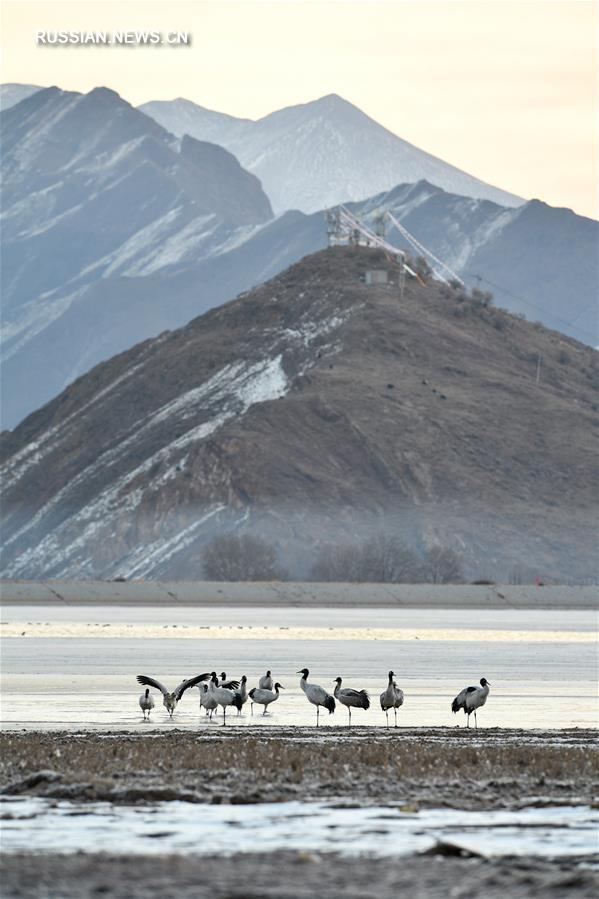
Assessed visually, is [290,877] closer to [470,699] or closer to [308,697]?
[470,699]

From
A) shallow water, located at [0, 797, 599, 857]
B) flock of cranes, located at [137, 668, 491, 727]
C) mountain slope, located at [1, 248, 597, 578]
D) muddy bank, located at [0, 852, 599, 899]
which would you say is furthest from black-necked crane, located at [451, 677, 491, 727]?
mountain slope, located at [1, 248, 597, 578]

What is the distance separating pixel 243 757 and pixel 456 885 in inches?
331

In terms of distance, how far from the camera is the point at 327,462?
557ft

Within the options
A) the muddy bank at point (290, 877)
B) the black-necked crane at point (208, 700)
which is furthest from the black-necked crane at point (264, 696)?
the muddy bank at point (290, 877)

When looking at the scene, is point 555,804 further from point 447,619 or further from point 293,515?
point 293,515

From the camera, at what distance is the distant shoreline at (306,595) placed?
394 ft

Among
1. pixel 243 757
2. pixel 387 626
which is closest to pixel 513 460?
pixel 387 626

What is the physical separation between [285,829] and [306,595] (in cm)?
10933

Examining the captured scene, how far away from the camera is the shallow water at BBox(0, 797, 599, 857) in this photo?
573 inches

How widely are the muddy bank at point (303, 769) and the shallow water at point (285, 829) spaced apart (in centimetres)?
63

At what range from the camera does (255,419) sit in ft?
570

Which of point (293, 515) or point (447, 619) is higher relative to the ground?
point (293, 515)

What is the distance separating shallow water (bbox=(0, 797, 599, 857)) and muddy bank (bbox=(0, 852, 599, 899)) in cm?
46

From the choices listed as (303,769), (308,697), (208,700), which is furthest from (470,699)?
(303,769)
